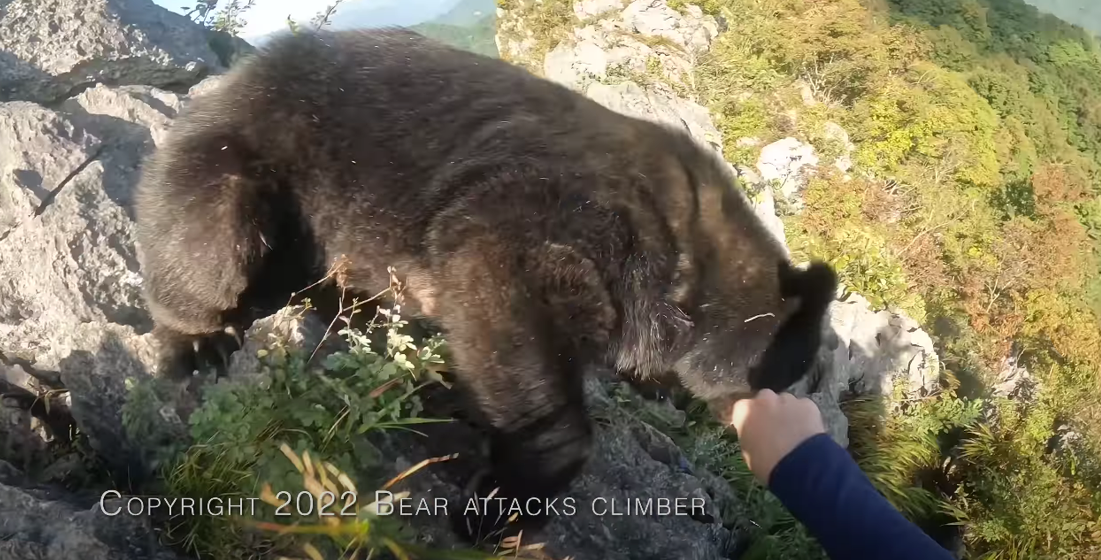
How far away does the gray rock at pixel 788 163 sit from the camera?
1246 cm

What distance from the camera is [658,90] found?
1202cm

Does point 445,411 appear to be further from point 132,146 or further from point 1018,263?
point 1018,263

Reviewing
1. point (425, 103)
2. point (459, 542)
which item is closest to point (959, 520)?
point (459, 542)

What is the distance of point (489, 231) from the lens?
260 cm

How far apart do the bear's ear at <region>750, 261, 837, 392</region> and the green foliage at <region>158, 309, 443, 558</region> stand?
1.49 m

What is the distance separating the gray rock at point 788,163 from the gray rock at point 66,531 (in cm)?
1159

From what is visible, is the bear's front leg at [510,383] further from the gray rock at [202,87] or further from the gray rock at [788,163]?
the gray rock at [788,163]

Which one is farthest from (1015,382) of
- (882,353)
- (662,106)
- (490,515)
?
(490,515)

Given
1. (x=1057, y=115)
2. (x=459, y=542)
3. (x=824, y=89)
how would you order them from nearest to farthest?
(x=459, y=542) < (x=824, y=89) < (x=1057, y=115)

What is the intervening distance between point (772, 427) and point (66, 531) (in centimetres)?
247

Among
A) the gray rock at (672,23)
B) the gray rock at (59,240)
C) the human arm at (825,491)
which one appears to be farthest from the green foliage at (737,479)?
the gray rock at (672,23)

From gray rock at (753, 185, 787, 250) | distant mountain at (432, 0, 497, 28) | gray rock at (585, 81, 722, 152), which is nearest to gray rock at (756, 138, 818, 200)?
gray rock at (585, 81, 722, 152)

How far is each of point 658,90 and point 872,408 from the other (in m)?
6.58

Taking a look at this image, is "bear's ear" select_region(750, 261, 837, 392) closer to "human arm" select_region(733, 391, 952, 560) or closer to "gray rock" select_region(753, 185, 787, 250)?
"human arm" select_region(733, 391, 952, 560)
